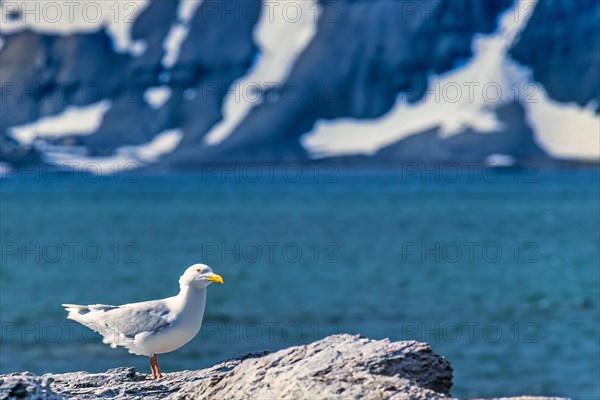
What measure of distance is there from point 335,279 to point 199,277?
46.0m

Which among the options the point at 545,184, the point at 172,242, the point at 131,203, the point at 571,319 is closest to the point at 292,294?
the point at 571,319

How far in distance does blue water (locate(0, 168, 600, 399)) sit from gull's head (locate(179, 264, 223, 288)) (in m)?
16.6

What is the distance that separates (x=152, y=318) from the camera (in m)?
8.55

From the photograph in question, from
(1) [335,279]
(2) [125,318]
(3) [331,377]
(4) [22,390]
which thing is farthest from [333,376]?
(1) [335,279]

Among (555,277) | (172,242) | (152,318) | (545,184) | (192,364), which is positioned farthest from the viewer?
(545,184)

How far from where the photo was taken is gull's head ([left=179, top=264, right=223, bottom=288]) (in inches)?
326

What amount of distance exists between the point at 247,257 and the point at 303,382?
59.2m

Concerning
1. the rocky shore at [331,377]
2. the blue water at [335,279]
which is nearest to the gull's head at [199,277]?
the rocky shore at [331,377]

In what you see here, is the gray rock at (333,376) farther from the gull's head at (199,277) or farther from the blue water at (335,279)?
the blue water at (335,279)

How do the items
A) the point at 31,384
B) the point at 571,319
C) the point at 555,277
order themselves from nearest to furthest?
the point at 31,384 < the point at 571,319 < the point at 555,277

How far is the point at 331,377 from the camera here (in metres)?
6.20

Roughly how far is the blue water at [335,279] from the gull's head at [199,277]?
16635 millimetres

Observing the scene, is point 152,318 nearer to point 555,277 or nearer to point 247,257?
point 555,277

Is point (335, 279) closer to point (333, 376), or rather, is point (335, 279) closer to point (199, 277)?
point (199, 277)
